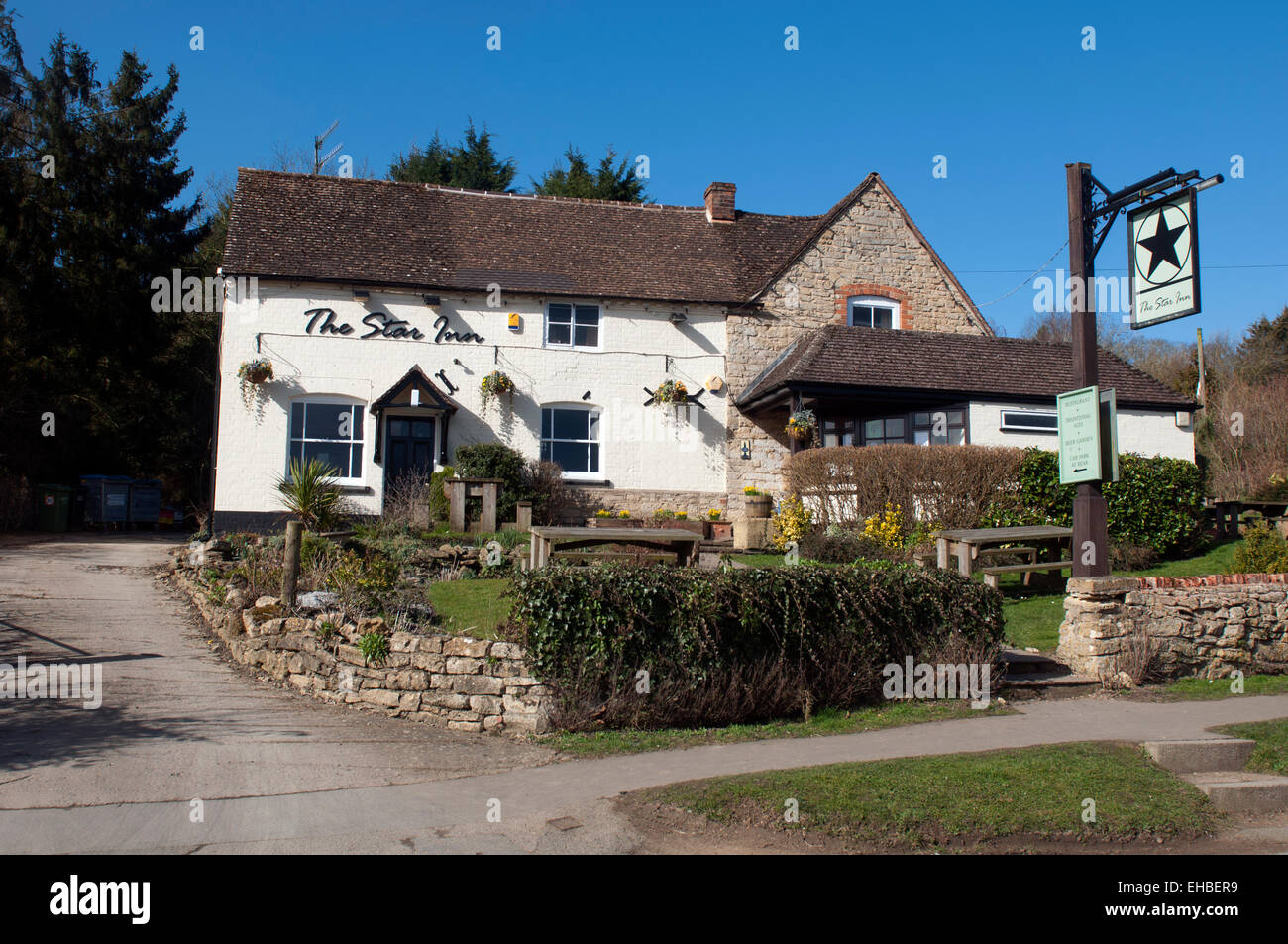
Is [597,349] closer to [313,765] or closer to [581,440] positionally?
[581,440]

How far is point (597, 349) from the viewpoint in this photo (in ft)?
68.7

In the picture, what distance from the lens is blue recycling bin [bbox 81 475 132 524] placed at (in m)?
23.6

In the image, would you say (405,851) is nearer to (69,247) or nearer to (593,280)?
(593,280)

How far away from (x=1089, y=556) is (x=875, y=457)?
5962 mm

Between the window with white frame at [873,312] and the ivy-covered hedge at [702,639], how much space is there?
48.8 ft

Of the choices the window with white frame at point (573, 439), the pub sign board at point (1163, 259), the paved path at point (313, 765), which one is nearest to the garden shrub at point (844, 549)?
the paved path at point (313, 765)

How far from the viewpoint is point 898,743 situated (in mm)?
7668

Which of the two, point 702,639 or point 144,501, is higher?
point 144,501

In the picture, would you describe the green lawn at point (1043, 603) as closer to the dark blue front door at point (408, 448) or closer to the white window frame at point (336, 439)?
the dark blue front door at point (408, 448)

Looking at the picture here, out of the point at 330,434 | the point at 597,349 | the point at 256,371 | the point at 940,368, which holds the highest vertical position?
the point at 597,349

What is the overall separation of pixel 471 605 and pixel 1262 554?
36.2ft

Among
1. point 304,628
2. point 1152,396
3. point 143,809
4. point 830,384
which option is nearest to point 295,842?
point 143,809

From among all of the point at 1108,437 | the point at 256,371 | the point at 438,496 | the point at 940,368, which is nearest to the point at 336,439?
the point at 256,371
